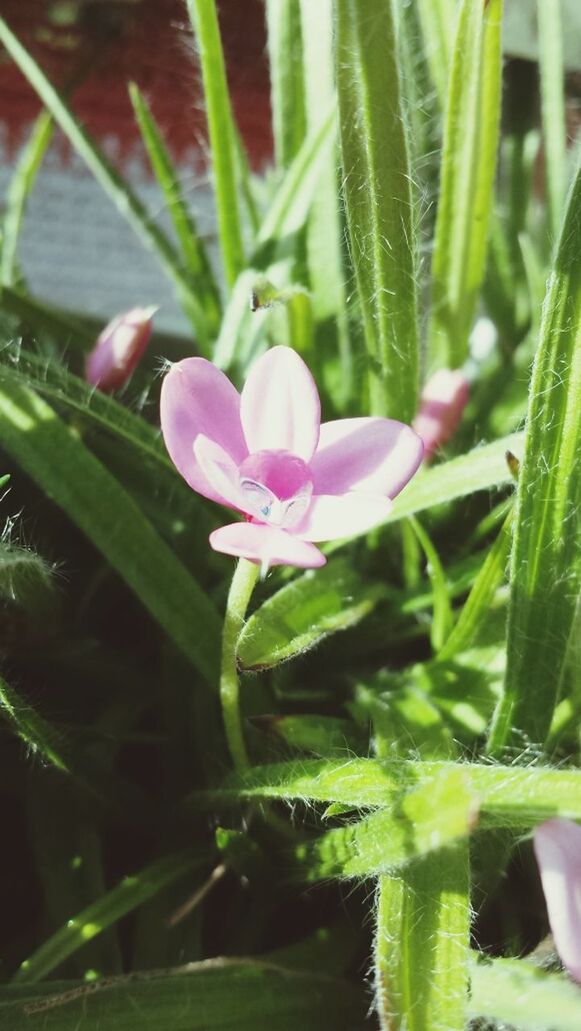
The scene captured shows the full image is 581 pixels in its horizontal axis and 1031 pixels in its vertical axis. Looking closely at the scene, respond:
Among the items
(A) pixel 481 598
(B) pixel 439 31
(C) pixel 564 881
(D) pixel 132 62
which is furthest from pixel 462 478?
(D) pixel 132 62

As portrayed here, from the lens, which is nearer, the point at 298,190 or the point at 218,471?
the point at 218,471

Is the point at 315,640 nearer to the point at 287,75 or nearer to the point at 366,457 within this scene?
the point at 366,457

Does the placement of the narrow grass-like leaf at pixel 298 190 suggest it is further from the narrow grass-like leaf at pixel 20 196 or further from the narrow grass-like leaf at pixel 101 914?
the narrow grass-like leaf at pixel 101 914

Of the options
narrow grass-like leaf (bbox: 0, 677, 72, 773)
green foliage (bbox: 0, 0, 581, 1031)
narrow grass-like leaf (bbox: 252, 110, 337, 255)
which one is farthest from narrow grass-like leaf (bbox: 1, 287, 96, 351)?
narrow grass-like leaf (bbox: 0, 677, 72, 773)

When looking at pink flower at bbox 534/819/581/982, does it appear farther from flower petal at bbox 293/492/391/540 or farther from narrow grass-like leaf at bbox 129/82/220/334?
narrow grass-like leaf at bbox 129/82/220/334

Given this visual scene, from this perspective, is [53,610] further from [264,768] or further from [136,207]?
[136,207]
